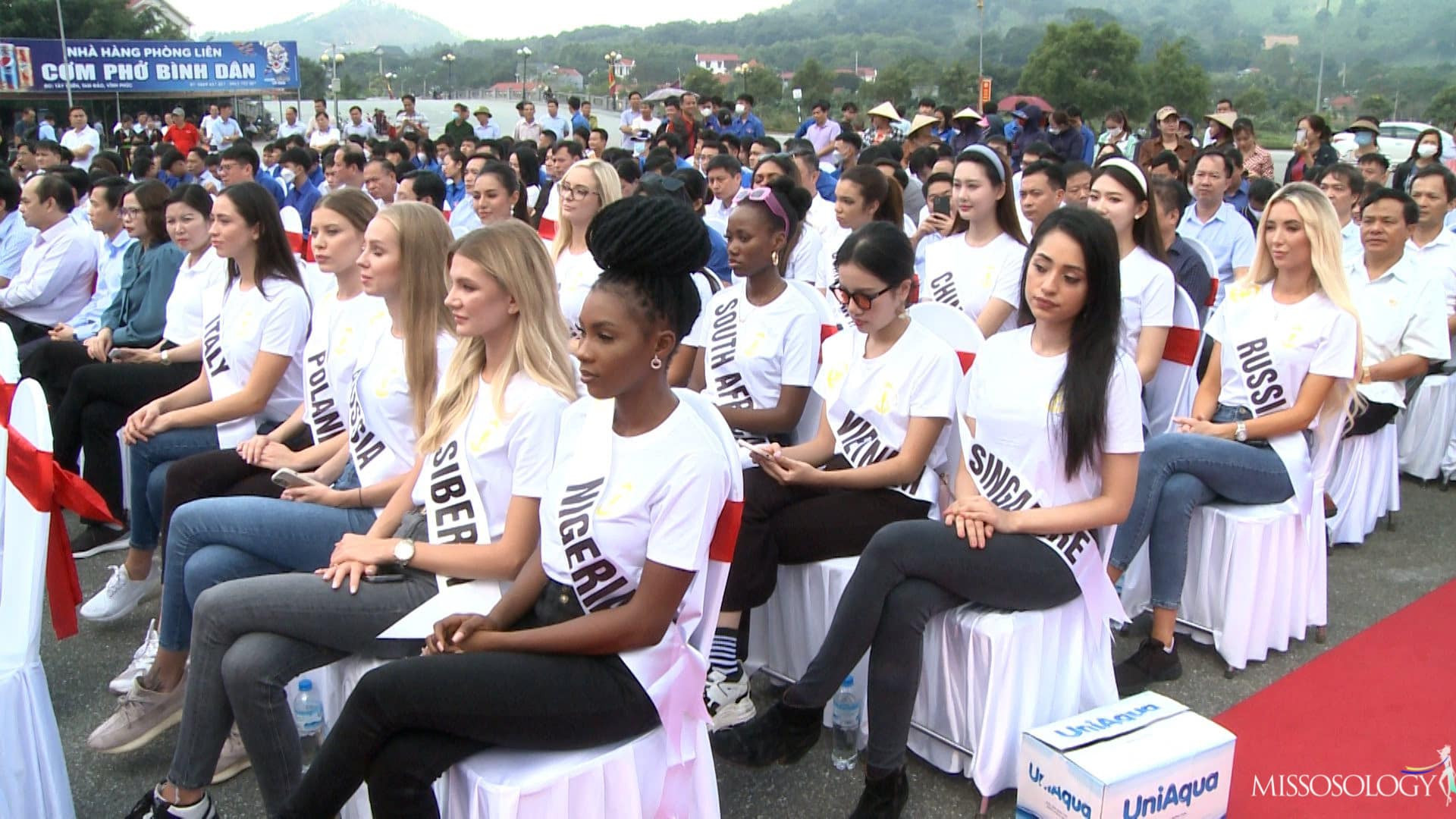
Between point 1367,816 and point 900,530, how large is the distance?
1.40 m

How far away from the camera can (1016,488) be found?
2881mm

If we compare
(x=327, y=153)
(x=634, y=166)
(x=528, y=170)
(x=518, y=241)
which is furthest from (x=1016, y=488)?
(x=327, y=153)

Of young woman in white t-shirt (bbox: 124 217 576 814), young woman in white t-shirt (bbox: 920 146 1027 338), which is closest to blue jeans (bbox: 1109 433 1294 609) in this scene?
young woman in white t-shirt (bbox: 920 146 1027 338)

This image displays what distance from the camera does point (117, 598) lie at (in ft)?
13.0

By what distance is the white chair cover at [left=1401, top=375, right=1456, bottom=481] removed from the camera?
18.0ft

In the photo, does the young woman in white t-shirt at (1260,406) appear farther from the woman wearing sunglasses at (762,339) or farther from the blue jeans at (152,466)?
the blue jeans at (152,466)

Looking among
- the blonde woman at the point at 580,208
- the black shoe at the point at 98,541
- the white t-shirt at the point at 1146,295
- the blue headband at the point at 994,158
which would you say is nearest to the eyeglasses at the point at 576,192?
the blonde woman at the point at 580,208

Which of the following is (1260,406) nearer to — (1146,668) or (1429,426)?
(1146,668)

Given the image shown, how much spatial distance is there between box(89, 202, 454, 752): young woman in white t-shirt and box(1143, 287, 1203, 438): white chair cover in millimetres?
2688

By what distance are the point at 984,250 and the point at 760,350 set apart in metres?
1.35

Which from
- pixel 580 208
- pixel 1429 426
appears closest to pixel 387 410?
pixel 580 208

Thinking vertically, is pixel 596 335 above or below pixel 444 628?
above

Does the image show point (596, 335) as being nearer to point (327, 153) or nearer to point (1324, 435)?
point (1324, 435)

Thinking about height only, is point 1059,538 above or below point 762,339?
below
